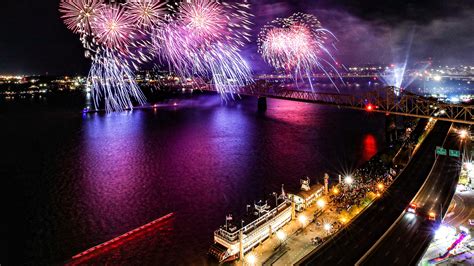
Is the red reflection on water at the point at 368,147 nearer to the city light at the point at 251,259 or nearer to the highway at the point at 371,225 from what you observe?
the highway at the point at 371,225

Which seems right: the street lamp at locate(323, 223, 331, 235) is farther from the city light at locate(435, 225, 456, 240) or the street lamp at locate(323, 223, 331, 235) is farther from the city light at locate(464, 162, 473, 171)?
the city light at locate(464, 162, 473, 171)

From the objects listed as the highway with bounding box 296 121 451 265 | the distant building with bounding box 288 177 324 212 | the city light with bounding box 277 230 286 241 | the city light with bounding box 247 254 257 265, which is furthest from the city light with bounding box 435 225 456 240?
the city light with bounding box 247 254 257 265

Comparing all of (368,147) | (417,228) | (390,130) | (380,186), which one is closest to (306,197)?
(380,186)

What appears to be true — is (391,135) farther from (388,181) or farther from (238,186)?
(238,186)

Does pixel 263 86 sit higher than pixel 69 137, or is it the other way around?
pixel 263 86

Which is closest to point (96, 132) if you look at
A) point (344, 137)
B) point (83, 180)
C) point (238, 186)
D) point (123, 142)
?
point (123, 142)

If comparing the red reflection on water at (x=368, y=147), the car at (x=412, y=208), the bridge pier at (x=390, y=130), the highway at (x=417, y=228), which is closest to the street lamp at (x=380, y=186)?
the highway at (x=417, y=228)
